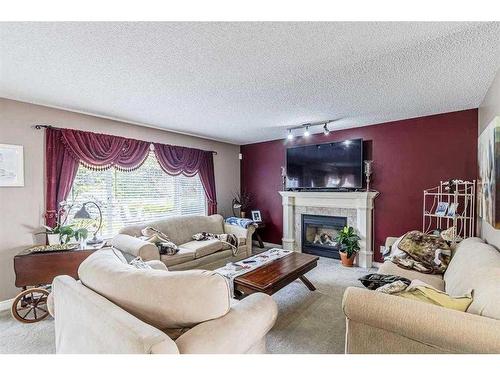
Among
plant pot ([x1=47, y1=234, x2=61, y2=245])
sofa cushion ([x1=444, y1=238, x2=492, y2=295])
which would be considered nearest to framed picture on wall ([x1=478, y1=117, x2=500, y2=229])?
sofa cushion ([x1=444, y1=238, x2=492, y2=295])

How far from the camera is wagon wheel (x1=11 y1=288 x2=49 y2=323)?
2256mm

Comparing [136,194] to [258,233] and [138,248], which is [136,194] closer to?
[138,248]

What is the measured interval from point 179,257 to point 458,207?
12.1ft

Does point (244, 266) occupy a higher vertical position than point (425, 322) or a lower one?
lower

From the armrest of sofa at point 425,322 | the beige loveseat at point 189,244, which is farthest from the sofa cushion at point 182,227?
the armrest of sofa at point 425,322

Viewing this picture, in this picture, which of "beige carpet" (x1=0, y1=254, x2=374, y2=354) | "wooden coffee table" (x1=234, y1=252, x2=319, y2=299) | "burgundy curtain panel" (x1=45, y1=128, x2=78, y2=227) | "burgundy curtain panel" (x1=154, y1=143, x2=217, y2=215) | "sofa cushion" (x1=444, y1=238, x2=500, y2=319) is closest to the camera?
"sofa cushion" (x1=444, y1=238, x2=500, y2=319)

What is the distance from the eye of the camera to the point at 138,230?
11.2 feet

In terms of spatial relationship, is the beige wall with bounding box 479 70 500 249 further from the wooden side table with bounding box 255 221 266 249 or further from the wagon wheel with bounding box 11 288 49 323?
the wagon wheel with bounding box 11 288 49 323

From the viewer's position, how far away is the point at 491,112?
89.1 inches

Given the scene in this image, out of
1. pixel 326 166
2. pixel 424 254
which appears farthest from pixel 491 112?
pixel 326 166

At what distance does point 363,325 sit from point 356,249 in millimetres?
2668

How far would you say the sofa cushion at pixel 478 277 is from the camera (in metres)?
1.20

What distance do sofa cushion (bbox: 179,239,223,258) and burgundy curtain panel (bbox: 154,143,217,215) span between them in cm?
118
